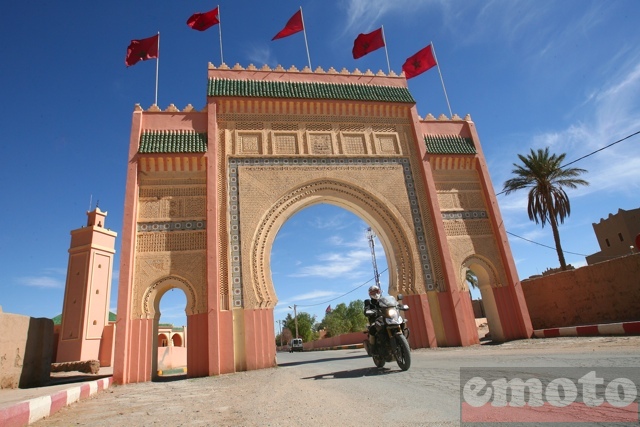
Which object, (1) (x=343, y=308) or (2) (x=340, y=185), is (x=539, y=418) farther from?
(1) (x=343, y=308)

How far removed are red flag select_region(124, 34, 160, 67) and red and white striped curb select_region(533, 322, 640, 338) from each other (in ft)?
50.6

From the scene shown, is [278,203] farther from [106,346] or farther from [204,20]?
[106,346]

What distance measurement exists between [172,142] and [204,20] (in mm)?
5250

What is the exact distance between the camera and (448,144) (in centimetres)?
1319

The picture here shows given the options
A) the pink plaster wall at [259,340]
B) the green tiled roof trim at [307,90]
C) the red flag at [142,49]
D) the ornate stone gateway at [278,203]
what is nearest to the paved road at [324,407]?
the pink plaster wall at [259,340]

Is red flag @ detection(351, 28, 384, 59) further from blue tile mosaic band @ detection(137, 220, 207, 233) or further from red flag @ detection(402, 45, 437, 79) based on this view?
blue tile mosaic band @ detection(137, 220, 207, 233)

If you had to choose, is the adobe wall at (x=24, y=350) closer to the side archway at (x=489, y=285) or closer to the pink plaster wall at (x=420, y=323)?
the pink plaster wall at (x=420, y=323)

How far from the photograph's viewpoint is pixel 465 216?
1250 centimetres

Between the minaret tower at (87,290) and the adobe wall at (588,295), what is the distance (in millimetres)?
19151

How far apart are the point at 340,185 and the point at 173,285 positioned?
6006 millimetres

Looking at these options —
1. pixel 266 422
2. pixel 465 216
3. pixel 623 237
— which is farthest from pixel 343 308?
pixel 266 422

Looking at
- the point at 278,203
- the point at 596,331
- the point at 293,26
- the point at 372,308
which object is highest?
the point at 293,26

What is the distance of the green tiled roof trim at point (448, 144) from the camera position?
42.5ft

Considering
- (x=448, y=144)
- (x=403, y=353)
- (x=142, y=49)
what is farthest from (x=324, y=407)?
(x=142, y=49)
